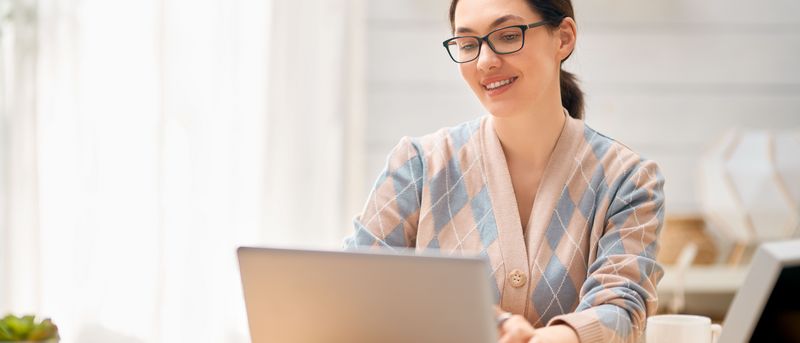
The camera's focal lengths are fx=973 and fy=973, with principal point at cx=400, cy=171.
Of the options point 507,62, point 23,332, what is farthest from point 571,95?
point 23,332

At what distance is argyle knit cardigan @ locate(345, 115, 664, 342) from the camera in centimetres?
159

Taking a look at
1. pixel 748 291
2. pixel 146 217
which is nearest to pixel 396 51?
pixel 146 217

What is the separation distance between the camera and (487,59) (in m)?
1.66

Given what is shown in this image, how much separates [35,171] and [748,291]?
2.48m

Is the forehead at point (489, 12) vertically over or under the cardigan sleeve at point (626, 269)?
over

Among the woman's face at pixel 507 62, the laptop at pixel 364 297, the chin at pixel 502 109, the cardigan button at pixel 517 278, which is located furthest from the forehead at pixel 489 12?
the laptop at pixel 364 297

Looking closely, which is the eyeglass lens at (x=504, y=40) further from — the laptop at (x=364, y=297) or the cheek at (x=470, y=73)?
the laptop at (x=364, y=297)

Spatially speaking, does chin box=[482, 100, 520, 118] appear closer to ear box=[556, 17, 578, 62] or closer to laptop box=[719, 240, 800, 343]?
ear box=[556, 17, 578, 62]

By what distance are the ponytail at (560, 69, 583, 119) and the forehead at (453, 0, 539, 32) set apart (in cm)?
23

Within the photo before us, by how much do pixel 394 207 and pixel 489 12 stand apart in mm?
389

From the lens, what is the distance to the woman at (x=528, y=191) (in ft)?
5.36

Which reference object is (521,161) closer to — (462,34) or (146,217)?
(462,34)

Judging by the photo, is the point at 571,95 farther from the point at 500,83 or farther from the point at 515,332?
the point at 515,332

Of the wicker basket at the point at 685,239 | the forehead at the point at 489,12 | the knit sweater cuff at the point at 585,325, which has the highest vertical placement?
the forehead at the point at 489,12
